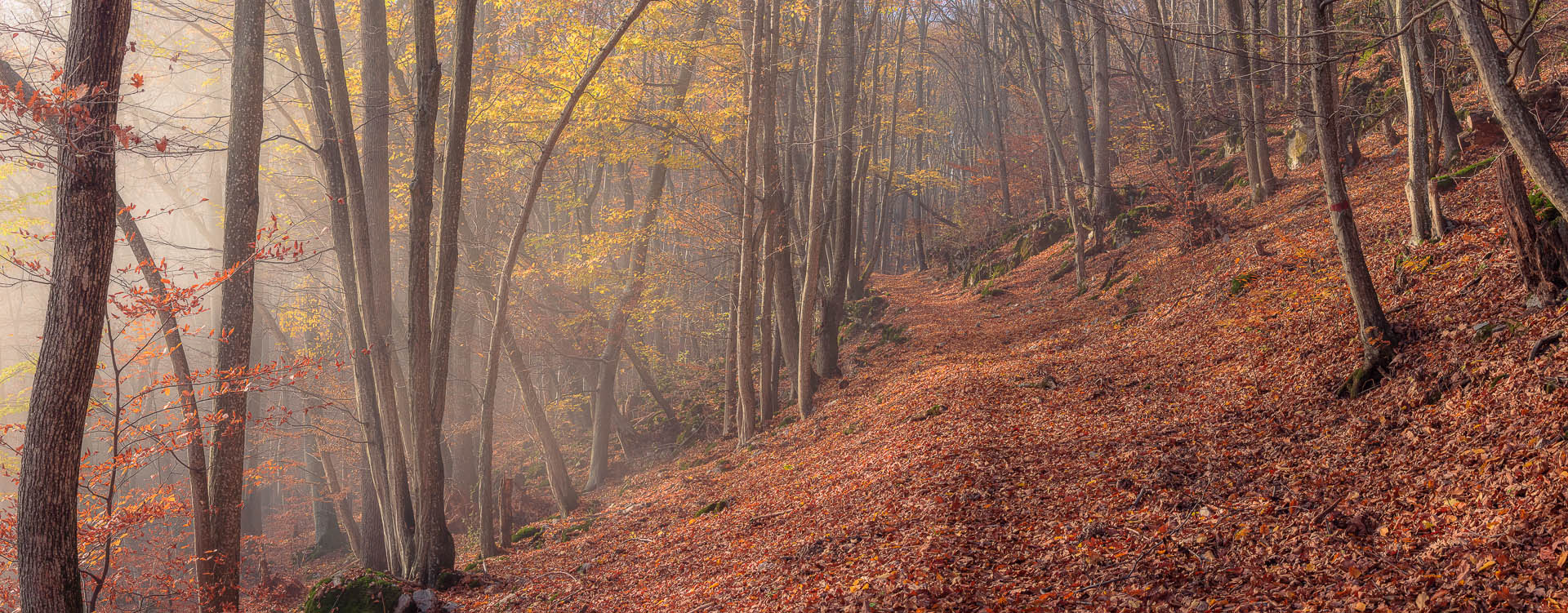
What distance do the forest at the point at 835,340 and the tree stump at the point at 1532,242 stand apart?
0.03 metres

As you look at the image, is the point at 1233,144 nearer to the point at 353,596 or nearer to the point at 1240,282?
the point at 1240,282

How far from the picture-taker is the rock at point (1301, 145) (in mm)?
12906

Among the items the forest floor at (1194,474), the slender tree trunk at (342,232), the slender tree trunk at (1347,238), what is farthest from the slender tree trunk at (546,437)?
the slender tree trunk at (1347,238)

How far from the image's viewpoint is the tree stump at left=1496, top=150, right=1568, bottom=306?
543cm

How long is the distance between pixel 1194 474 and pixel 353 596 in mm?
7155

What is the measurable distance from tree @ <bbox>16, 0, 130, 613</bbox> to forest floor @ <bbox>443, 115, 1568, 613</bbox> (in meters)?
3.37

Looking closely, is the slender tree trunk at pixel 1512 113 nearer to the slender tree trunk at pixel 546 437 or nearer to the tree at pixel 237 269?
the tree at pixel 237 269

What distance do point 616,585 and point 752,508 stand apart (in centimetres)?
186

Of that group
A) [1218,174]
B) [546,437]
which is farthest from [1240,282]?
[546,437]

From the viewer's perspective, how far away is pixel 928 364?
13.0m

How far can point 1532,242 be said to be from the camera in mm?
5520

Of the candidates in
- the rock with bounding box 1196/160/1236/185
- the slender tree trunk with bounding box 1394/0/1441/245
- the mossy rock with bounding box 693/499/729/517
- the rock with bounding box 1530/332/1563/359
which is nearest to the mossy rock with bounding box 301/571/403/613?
the mossy rock with bounding box 693/499/729/517

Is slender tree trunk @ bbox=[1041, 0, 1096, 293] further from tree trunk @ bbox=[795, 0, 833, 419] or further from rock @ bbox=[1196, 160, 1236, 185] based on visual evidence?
tree trunk @ bbox=[795, 0, 833, 419]

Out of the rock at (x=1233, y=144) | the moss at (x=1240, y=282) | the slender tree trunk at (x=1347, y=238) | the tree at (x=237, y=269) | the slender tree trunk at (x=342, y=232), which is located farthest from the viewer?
the rock at (x=1233, y=144)
